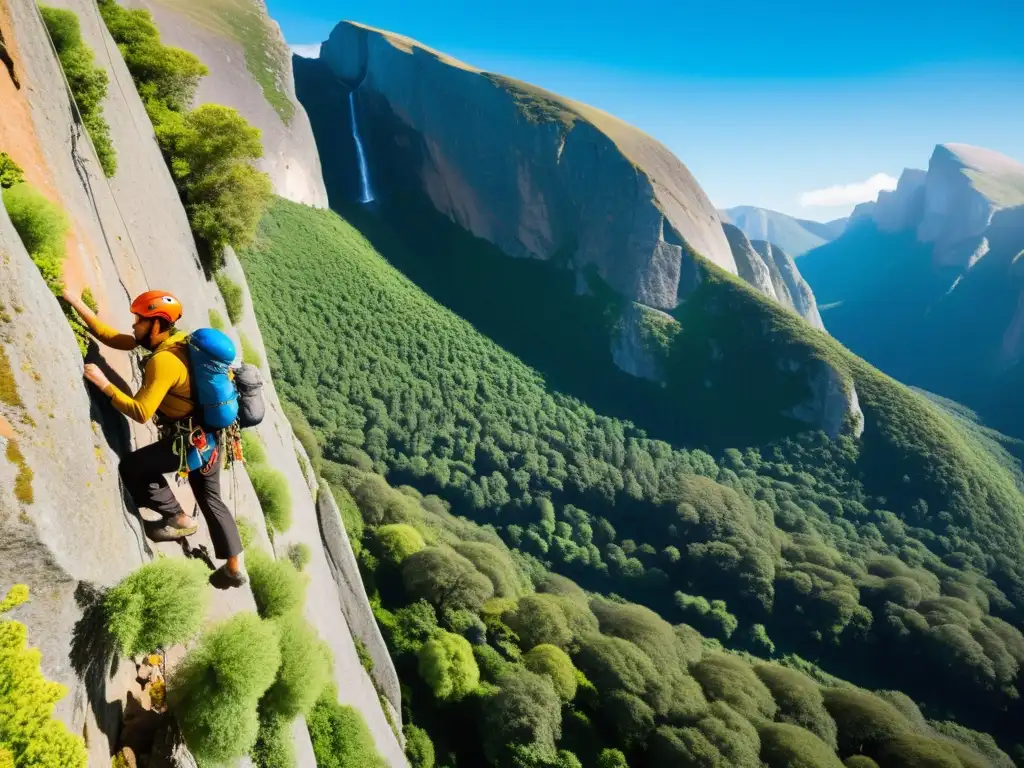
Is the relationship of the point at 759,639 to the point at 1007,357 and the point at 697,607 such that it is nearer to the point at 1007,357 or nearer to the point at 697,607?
the point at 697,607

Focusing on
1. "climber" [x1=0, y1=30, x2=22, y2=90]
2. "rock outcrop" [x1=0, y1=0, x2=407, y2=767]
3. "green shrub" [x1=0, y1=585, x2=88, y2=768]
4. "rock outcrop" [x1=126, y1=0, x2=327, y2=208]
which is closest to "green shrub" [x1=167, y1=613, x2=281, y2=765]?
"rock outcrop" [x1=0, y1=0, x2=407, y2=767]

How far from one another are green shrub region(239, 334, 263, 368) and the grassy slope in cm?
6260

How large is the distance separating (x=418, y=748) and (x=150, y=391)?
2575 centimetres

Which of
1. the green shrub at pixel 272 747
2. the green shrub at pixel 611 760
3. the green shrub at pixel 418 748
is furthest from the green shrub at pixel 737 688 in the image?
the green shrub at pixel 272 747

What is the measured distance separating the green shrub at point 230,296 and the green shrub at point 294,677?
1386 cm

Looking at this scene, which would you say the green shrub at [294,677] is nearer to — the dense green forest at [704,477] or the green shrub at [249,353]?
the green shrub at [249,353]

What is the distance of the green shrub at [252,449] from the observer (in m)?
13.6

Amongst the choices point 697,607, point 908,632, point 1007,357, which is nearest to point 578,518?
point 697,607

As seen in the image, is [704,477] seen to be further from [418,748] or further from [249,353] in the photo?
[249,353]

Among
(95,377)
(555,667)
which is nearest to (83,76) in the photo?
(95,377)

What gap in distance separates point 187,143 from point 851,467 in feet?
277

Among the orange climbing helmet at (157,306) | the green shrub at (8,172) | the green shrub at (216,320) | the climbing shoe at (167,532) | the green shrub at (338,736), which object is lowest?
the green shrub at (338,736)

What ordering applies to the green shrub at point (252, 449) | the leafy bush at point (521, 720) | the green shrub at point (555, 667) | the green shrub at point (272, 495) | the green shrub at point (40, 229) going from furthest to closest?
the green shrub at point (555, 667)
the leafy bush at point (521, 720)
the green shrub at point (272, 495)
the green shrub at point (252, 449)
the green shrub at point (40, 229)

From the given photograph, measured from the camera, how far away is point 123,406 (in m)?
5.96
